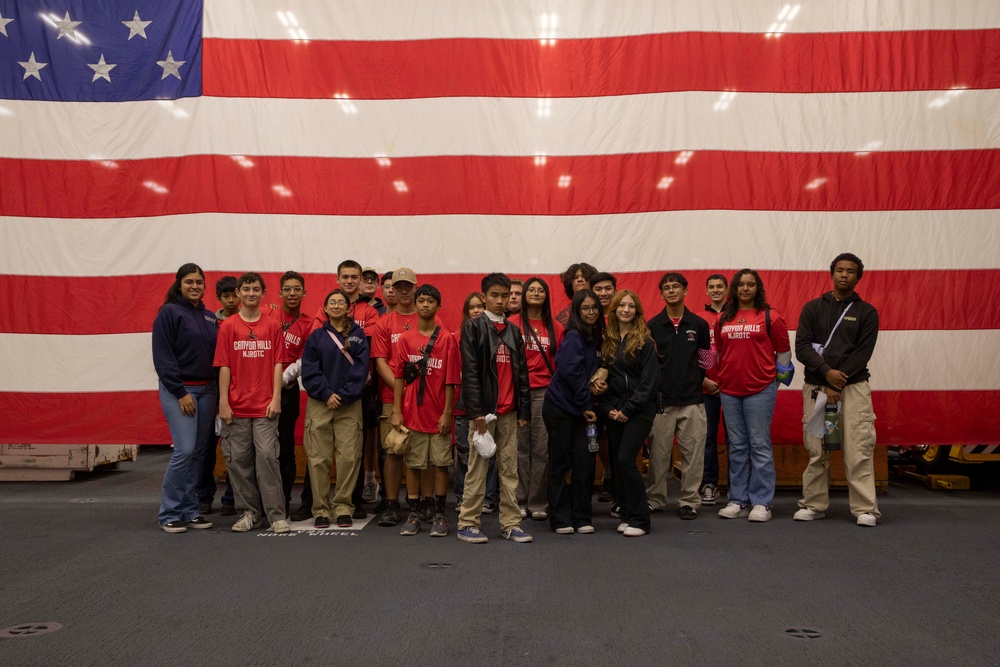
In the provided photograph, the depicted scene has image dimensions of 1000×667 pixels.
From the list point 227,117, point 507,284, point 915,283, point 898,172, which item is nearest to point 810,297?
point 915,283

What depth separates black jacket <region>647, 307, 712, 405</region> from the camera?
14.6 ft

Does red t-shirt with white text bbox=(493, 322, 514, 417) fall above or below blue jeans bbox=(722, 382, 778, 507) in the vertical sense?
above

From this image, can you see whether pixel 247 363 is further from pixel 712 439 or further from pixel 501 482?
pixel 712 439

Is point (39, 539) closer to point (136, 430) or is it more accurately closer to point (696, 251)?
point (136, 430)

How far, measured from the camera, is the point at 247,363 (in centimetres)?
405

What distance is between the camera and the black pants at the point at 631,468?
3.92 m

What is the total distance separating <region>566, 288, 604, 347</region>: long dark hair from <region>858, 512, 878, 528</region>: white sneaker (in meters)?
1.83

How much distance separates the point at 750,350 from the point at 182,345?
3415mm

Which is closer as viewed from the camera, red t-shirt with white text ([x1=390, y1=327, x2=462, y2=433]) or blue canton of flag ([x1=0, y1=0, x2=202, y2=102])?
red t-shirt with white text ([x1=390, y1=327, x2=462, y2=433])

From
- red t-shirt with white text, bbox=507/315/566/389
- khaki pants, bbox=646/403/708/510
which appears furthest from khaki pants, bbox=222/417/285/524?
khaki pants, bbox=646/403/708/510

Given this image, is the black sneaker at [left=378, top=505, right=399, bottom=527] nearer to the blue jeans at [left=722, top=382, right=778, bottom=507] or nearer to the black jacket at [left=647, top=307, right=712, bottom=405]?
the black jacket at [left=647, top=307, right=712, bottom=405]

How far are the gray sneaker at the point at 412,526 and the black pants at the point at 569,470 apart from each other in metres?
0.75

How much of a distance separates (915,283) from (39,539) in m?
5.67

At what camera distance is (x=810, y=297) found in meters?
5.01
